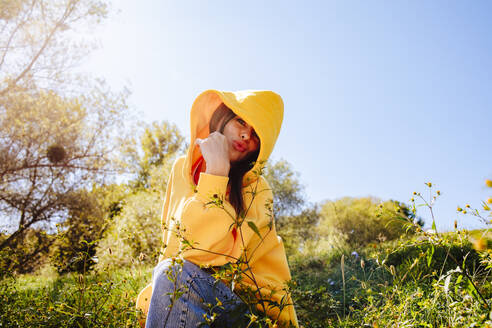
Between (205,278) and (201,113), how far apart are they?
1.81 m

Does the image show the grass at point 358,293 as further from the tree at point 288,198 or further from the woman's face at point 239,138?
the tree at point 288,198

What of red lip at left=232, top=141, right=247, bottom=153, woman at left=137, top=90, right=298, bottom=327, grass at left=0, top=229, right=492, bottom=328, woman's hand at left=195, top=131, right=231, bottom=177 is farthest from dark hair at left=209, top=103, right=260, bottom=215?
grass at left=0, top=229, right=492, bottom=328

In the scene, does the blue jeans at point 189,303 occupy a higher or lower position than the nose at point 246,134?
lower

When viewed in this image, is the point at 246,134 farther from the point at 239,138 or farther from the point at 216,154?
the point at 216,154

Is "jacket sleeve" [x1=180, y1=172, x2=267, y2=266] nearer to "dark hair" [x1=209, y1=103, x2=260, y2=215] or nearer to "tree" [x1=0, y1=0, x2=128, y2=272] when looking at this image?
"dark hair" [x1=209, y1=103, x2=260, y2=215]

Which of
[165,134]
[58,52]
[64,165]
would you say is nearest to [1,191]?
[64,165]

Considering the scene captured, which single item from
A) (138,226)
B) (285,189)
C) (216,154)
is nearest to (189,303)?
(216,154)

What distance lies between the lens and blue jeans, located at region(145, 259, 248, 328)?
1759 millimetres

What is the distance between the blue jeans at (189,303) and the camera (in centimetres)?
176

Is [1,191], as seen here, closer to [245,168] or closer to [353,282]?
[245,168]

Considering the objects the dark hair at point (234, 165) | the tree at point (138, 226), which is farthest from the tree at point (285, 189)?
the dark hair at point (234, 165)

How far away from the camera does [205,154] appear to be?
255cm

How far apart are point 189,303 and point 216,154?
44.6 inches

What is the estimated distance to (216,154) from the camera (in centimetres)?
254
